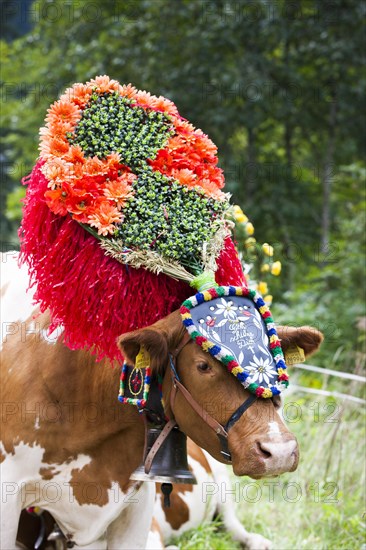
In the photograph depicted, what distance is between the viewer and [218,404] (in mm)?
2834

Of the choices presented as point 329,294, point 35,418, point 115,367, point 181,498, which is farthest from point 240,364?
point 329,294

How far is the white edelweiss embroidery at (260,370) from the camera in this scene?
2.76 m

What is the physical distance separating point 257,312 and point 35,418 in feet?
3.67

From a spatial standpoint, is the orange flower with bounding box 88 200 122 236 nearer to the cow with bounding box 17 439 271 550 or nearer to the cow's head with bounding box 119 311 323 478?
the cow's head with bounding box 119 311 323 478

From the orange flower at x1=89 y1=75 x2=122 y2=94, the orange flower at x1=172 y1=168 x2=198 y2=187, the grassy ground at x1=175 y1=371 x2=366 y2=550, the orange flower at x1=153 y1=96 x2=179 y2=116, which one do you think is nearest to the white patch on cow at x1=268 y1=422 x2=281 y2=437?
the orange flower at x1=172 y1=168 x2=198 y2=187

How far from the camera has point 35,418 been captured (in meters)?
3.32

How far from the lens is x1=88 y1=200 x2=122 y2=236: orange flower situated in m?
3.06

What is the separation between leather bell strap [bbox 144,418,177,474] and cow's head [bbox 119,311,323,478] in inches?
2.5

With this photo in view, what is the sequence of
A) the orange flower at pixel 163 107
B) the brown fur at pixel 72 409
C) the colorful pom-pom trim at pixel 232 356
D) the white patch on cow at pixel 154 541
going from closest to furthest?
the colorful pom-pom trim at pixel 232 356
the brown fur at pixel 72 409
the orange flower at pixel 163 107
the white patch on cow at pixel 154 541

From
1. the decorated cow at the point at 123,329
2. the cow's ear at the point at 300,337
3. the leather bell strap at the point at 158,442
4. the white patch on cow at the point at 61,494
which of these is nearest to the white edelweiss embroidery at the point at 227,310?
the decorated cow at the point at 123,329

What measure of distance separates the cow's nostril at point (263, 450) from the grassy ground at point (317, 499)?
2.16 m

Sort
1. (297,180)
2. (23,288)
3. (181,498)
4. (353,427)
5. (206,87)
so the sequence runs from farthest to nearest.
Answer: (297,180) → (206,87) → (353,427) → (181,498) → (23,288)

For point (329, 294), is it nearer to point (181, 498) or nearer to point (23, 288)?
point (181, 498)

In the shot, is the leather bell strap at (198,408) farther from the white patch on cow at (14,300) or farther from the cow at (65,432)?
the white patch on cow at (14,300)
